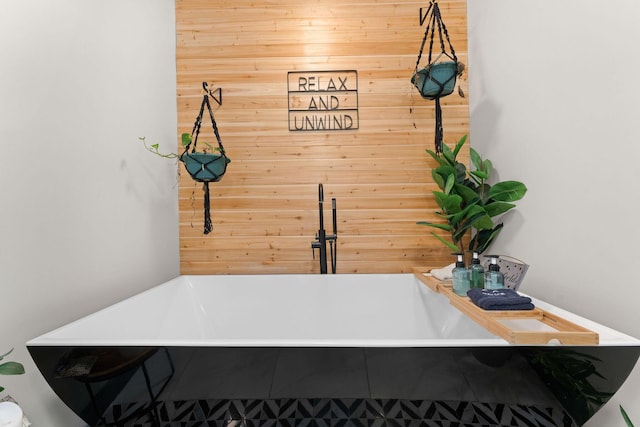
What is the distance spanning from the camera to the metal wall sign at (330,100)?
7.68 feet

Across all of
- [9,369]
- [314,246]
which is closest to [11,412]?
[9,369]

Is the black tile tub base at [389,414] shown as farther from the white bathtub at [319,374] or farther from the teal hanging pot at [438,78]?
the teal hanging pot at [438,78]

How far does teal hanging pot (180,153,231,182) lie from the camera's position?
1.95 metres

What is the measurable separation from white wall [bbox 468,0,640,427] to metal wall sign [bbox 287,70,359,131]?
946 mm

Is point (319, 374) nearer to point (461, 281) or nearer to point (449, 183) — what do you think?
point (461, 281)

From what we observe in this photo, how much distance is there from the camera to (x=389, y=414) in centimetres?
102

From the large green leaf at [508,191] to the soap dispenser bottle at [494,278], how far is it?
443mm

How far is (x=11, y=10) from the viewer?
1211 millimetres

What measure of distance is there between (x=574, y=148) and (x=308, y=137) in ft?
5.20

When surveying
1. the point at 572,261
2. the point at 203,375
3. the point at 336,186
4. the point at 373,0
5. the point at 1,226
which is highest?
the point at 373,0

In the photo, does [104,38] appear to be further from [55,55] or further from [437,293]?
[437,293]

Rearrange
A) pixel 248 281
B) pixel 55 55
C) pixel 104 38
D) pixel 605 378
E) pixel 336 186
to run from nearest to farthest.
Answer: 1. pixel 605 378
2. pixel 55 55
3. pixel 104 38
4. pixel 248 281
5. pixel 336 186

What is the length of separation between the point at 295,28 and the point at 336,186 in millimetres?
1236

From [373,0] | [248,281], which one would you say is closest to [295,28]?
[373,0]
